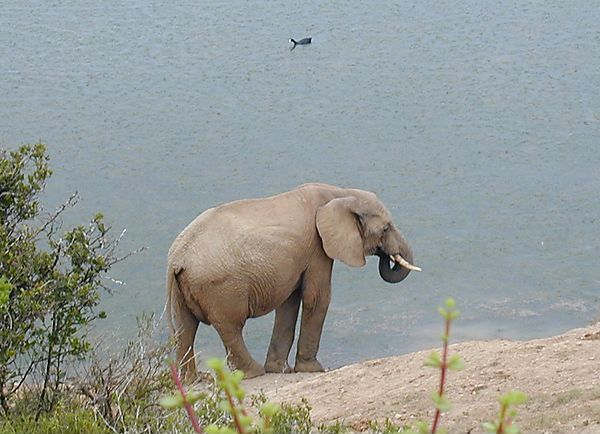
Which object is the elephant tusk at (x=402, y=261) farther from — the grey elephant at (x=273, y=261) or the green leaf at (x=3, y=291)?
the green leaf at (x=3, y=291)

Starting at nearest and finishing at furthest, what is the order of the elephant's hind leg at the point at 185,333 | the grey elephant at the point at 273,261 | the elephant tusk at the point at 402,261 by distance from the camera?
the grey elephant at the point at 273,261 < the elephant's hind leg at the point at 185,333 < the elephant tusk at the point at 402,261

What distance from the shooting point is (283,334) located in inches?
419

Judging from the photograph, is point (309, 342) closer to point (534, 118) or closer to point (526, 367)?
point (526, 367)

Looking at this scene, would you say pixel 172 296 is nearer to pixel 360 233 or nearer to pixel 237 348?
pixel 237 348

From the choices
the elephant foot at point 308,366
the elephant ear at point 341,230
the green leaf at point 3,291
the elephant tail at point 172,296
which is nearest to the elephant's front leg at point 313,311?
the elephant foot at point 308,366

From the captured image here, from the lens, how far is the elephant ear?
9984 mm

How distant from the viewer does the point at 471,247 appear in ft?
42.2

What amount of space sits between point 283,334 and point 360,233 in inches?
47.9

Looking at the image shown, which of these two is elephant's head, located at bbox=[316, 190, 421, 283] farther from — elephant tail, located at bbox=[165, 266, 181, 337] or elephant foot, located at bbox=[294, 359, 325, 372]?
elephant tail, located at bbox=[165, 266, 181, 337]

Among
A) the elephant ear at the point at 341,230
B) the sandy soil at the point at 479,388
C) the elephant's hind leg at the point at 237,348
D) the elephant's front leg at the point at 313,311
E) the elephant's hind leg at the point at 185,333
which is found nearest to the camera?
the sandy soil at the point at 479,388

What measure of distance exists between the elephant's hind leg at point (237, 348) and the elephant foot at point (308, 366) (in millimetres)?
419

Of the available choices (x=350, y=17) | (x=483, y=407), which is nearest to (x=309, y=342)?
(x=483, y=407)

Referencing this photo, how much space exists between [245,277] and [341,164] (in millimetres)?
5691

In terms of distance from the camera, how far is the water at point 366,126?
11914 millimetres
